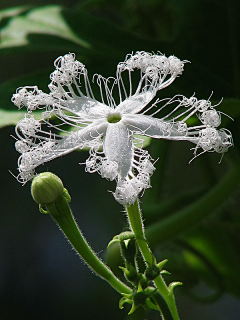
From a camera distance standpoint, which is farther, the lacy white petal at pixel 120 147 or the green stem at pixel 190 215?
the green stem at pixel 190 215

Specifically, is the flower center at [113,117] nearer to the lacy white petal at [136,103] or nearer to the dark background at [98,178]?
the lacy white petal at [136,103]

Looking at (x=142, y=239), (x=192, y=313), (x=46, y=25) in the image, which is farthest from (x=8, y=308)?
(x=142, y=239)

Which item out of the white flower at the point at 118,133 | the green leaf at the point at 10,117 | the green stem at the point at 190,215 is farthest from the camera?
the green stem at the point at 190,215

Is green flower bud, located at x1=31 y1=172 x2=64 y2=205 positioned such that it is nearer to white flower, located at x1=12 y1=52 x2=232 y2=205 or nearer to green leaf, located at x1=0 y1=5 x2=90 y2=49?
white flower, located at x1=12 y1=52 x2=232 y2=205

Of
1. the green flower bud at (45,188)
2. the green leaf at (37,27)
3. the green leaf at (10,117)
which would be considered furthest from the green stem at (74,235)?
the green leaf at (37,27)

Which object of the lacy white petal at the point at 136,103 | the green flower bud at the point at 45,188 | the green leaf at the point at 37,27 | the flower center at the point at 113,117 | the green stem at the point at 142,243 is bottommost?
the green stem at the point at 142,243

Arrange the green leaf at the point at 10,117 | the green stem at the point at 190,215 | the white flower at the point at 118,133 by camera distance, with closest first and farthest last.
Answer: the white flower at the point at 118,133 < the green leaf at the point at 10,117 < the green stem at the point at 190,215

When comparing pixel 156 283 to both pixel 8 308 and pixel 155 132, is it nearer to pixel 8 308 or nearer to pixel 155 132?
pixel 155 132

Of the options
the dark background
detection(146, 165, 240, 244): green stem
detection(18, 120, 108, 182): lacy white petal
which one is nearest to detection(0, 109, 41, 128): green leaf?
the dark background
